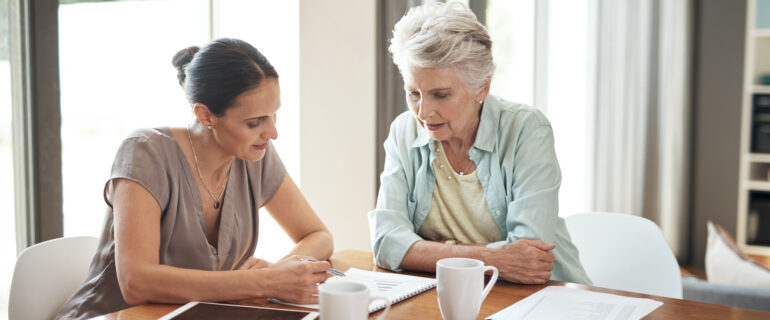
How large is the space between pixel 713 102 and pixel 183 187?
457cm

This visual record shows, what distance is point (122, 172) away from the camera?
4.39 feet

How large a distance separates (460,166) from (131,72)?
143 centimetres

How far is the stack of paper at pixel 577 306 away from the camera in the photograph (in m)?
1.10

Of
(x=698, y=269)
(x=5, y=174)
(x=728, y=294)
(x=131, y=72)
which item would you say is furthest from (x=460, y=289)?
(x=698, y=269)

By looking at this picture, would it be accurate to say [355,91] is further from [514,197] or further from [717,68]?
[717,68]

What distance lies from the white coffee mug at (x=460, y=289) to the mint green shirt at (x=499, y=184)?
43 cm

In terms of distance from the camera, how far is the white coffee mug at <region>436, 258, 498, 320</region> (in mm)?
1000

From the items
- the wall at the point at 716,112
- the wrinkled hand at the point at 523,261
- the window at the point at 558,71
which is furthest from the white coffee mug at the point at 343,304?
the wall at the point at 716,112

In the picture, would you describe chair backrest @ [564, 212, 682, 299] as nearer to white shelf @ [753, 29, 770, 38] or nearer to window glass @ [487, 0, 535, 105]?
window glass @ [487, 0, 535, 105]

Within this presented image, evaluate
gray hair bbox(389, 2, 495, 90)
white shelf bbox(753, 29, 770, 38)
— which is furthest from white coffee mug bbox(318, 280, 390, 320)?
white shelf bbox(753, 29, 770, 38)

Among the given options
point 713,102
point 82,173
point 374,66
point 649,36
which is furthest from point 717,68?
point 82,173

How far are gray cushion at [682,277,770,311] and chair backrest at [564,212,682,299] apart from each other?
360 mm

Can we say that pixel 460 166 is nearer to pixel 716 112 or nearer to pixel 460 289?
pixel 460 289

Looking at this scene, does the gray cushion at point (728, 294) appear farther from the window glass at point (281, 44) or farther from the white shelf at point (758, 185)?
the white shelf at point (758, 185)
